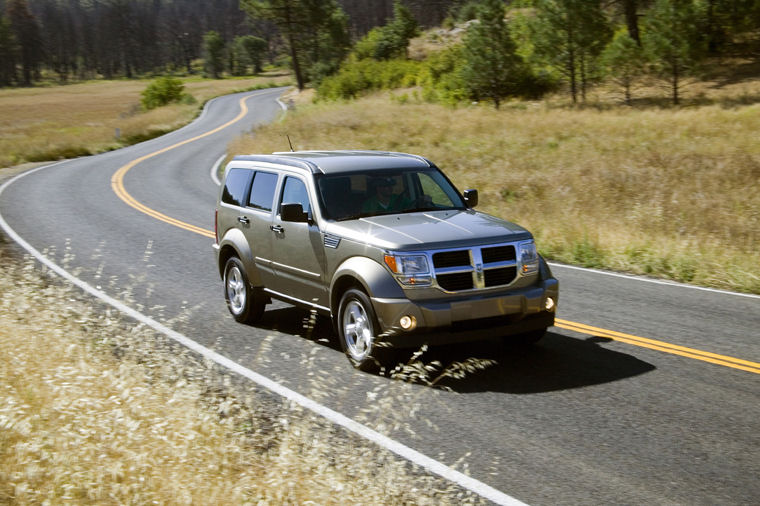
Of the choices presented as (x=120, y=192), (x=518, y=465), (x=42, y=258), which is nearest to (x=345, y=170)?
(x=518, y=465)

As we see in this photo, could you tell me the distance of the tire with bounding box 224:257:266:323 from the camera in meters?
8.89

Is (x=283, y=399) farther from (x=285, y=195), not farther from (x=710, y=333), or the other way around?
(x=710, y=333)

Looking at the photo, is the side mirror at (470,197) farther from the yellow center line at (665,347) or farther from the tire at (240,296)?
the tire at (240,296)

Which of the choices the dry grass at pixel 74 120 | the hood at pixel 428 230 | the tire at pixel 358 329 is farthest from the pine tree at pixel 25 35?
the tire at pixel 358 329

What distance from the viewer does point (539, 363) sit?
7141 millimetres

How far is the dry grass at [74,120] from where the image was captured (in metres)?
40.0

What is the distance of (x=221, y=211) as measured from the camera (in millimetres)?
9656

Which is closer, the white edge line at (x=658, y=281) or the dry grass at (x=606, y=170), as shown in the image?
the white edge line at (x=658, y=281)

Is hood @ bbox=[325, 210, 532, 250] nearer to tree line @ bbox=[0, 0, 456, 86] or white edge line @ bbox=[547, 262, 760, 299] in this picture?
white edge line @ bbox=[547, 262, 760, 299]

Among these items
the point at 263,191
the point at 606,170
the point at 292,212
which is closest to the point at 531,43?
the point at 606,170

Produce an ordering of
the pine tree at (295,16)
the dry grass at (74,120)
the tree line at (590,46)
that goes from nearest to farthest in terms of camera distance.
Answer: the tree line at (590,46)
the dry grass at (74,120)
the pine tree at (295,16)

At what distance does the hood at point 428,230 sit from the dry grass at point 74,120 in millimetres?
30978

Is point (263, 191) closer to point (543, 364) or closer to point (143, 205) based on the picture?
point (543, 364)

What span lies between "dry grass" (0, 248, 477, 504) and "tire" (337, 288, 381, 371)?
1.09m
